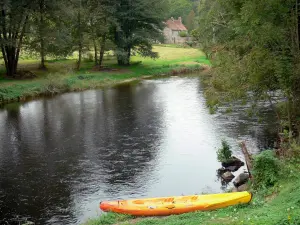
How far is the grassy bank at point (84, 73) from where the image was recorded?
39.3 m

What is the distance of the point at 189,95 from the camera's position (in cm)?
3734

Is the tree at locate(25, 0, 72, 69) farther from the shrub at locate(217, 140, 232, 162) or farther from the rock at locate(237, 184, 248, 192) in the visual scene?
the rock at locate(237, 184, 248, 192)

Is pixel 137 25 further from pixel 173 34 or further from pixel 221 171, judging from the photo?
pixel 173 34

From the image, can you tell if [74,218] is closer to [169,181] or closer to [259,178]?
[169,181]

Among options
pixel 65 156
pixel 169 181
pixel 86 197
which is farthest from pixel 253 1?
pixel 65 156

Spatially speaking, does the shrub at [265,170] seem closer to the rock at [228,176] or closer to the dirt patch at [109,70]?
the rock at [228,176]

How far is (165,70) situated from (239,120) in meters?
29.8

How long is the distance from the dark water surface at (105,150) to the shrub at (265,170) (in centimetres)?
259

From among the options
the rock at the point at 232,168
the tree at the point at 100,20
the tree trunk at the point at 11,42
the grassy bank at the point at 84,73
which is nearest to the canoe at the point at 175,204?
the rock at the point at 232,168

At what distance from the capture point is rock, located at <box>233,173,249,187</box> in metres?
16.5

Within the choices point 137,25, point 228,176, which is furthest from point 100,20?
point 228,176

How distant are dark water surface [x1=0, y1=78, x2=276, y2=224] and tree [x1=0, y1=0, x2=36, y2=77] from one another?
844cm

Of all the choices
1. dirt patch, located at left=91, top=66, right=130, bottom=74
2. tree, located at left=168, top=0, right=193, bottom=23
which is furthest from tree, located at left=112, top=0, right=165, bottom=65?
tree, located at left=168, top=0, right=193, bottom=23

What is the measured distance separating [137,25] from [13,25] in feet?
62.3
